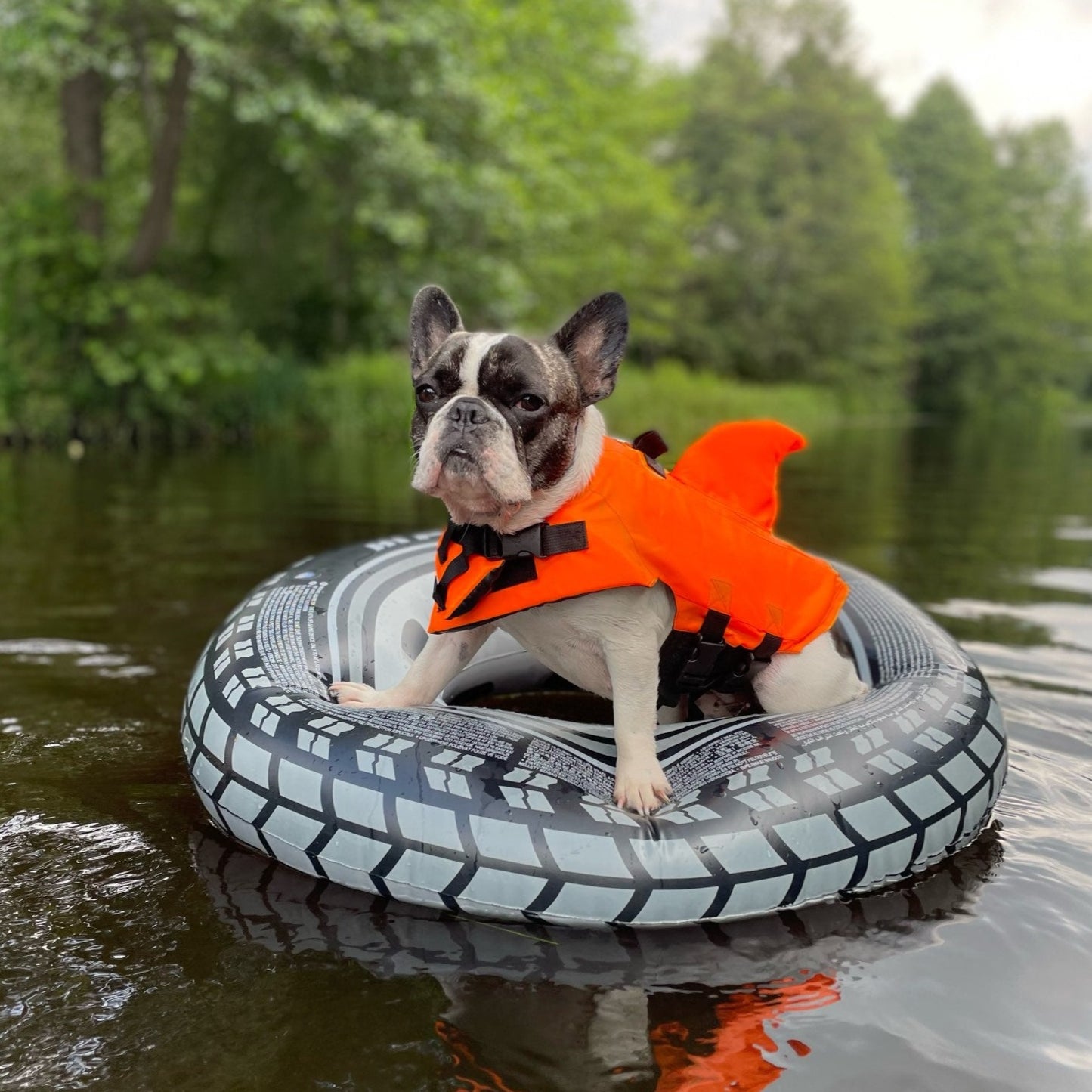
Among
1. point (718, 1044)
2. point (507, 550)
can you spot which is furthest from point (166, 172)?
point (718, 1044)

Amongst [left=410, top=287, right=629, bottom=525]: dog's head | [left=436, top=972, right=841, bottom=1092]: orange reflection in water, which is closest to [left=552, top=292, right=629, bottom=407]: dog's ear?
[left=410, top=287, right=629, bottom=525]: dog's head

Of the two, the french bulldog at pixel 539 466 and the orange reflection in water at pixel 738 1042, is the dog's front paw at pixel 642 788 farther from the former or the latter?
the orange reflection in water at pixel 738 1042

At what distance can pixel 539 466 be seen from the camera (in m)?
3.44

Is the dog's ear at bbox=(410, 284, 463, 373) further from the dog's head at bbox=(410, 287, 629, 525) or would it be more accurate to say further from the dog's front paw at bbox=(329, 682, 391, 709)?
the dog's front paw at bbox=(329, 682, 391, 709)

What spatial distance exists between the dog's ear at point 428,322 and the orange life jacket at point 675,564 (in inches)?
24.9

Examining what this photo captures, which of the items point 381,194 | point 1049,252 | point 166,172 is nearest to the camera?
point 381,194

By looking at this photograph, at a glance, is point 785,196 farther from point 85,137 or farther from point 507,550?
point 507,550

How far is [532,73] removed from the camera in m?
27.4

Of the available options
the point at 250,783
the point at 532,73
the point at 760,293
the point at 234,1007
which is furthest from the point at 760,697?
the point at 760,293

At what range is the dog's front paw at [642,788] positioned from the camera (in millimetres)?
3469

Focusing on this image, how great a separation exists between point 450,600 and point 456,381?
0.78m

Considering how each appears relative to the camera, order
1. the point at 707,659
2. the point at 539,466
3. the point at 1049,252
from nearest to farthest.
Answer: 1. the point at 539,466
2. the point at 707,659
3. the point at 1049,252

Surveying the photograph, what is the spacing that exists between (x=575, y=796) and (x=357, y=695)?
3.63 ft

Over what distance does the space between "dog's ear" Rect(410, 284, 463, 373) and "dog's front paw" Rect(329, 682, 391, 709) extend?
1262 mm
